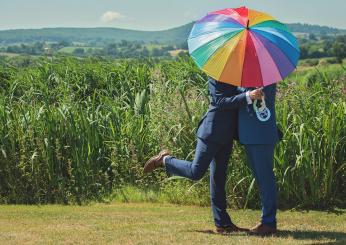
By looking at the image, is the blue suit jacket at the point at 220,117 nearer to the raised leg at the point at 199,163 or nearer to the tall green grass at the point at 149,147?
the raised leg at the point at 199,163

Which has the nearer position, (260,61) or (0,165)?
(260,61)

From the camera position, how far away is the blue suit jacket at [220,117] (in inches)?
202

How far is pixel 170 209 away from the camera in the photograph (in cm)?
701

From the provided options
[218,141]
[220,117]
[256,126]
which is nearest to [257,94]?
[256,126]

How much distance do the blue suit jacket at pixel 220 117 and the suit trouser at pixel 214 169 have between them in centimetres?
13

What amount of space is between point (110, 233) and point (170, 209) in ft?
5.01

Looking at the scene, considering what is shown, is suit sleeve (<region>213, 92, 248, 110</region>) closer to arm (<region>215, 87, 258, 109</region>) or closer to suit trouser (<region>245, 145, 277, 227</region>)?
arm (<region>215, 87, 258, 109</region>)

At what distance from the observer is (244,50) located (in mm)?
4926

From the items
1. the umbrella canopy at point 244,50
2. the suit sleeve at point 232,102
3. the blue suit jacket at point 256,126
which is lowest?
the blue suit jacket at point 256,126

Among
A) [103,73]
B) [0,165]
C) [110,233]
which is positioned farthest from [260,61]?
[103,73]

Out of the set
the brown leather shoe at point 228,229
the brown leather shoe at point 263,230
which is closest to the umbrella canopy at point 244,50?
the brown leather shoe at point 263,230

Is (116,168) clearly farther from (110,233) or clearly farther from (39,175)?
(110,233)

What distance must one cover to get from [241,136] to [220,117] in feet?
0.82

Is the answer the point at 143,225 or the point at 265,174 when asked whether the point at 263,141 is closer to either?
the point at 265,174
